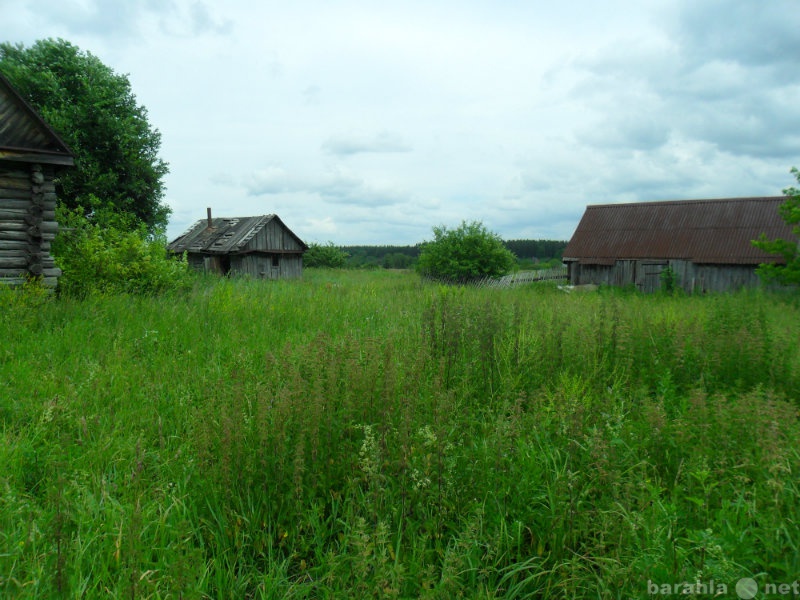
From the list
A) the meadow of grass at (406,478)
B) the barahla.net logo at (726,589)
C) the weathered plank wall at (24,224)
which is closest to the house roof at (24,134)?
the weathered plank wall at (24,224)

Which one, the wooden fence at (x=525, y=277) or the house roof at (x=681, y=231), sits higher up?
the house roof at (x=681, y=231)

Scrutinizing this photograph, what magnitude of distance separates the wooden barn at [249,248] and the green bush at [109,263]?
13535 mm

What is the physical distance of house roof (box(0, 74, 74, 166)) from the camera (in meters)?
10.7

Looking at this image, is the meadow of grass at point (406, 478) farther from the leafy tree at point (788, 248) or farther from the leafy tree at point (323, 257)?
the leafy tree at point (323, 257)

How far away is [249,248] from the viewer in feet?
90.2

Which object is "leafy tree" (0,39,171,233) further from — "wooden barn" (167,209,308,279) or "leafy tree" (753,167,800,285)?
"leafy tree" (753,167,800,285)

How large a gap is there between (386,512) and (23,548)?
6.60 ft

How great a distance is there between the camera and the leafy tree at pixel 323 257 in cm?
5191

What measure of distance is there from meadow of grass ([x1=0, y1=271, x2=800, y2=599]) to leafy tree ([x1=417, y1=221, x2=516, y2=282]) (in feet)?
71.6

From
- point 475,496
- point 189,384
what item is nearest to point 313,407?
point 475,496

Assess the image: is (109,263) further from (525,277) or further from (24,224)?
(525,277)

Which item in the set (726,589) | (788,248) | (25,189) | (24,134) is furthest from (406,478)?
(788,248)

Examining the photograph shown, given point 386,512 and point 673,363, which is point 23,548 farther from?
point 673,363

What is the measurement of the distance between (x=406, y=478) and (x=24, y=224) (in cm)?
1170
